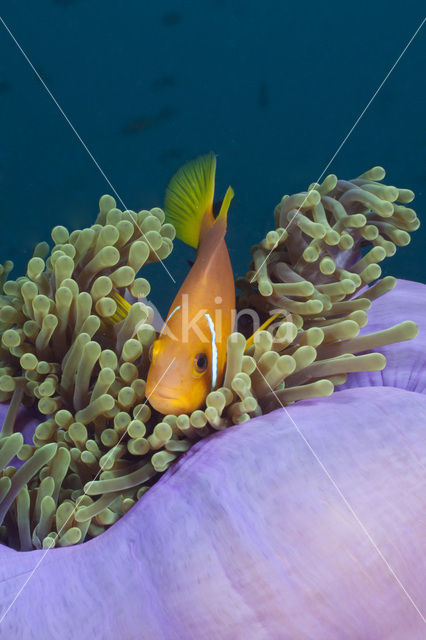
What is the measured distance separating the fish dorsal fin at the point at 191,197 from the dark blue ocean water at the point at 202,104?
4.75ft

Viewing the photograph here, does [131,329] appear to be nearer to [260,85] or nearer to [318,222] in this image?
[318,222]

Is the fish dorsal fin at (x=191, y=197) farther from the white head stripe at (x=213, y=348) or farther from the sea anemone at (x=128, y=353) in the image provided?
the white head stripe at (x=213, y=348)

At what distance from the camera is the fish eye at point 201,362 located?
744mm

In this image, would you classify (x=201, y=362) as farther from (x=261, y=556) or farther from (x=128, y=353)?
(x=261, y=556)

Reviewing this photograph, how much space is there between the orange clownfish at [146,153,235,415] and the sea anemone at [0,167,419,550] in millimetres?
33

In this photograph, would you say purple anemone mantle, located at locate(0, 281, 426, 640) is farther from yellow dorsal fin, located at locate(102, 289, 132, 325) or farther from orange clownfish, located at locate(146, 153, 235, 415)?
yellow dorsal fin, located at locate(102, 289, 132, 325)

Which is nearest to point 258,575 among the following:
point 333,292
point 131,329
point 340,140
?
point 131,329

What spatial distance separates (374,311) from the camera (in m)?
1.05

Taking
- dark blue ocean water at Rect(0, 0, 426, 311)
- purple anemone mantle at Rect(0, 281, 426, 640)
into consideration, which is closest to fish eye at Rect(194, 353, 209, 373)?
purple anemone mantle at Rect(0, 281, 426, 640)

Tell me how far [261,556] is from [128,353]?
36 cm

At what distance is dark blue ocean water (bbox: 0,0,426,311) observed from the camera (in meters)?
2.48

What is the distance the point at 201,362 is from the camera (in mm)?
757

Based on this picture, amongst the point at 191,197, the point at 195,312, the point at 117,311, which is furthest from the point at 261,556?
the point at 191,197

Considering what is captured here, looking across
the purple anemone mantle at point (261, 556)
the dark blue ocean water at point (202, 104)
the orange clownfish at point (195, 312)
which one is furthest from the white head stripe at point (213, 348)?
the dark blue ocean water at point (202, 104)
